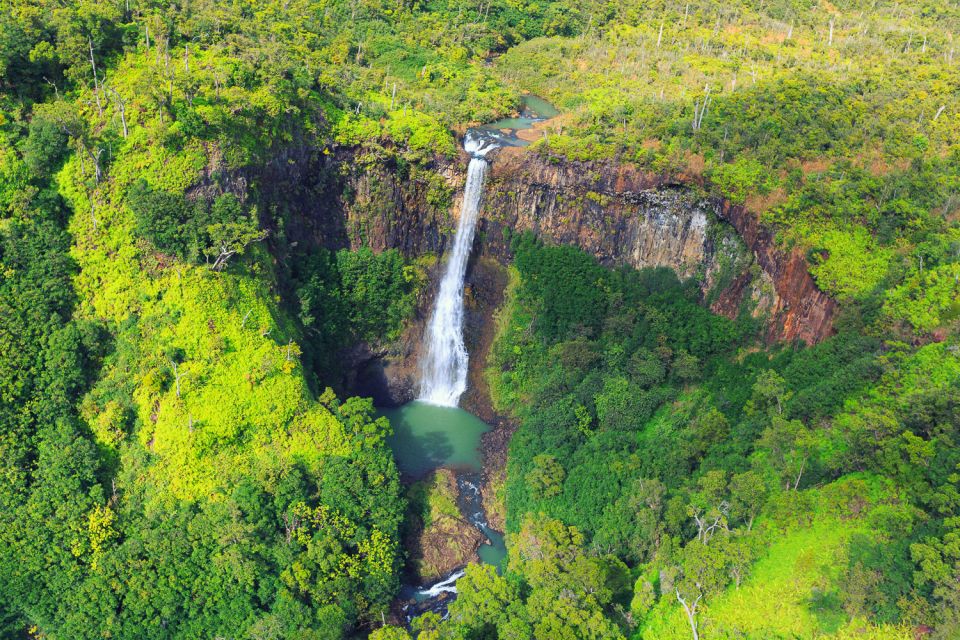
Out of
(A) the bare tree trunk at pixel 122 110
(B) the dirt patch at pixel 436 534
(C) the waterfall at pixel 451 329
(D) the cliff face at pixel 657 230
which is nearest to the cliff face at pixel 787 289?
(D) the cliff face at pixel 657 230

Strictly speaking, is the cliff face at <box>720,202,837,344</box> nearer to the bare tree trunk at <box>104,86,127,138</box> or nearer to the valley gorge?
the valley gorge

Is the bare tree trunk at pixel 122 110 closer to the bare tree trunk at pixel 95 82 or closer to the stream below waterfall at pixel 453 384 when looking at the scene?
the bare tree trunk at pixel 95 82

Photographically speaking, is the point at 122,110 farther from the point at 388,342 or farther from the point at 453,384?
the point at 453,384

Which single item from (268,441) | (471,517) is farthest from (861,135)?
(268,441)

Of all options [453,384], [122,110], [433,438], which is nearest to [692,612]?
[433,438]

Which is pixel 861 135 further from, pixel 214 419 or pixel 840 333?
pixel 214 419

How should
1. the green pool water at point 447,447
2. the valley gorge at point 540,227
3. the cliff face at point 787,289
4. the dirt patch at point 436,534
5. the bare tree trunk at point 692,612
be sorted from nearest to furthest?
1. the bare tree trunk at point 692,612
2. the dirt patch at point 436,534
3. the cliff face at point 787,289
4. the green pool water at point 447,447
5. the valley gorge at point 540,227

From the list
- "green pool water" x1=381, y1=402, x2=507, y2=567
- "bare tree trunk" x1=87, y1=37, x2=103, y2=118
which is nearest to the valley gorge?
Answer: "green pool water" x1=381, y1=402, x2=507, y2=567
